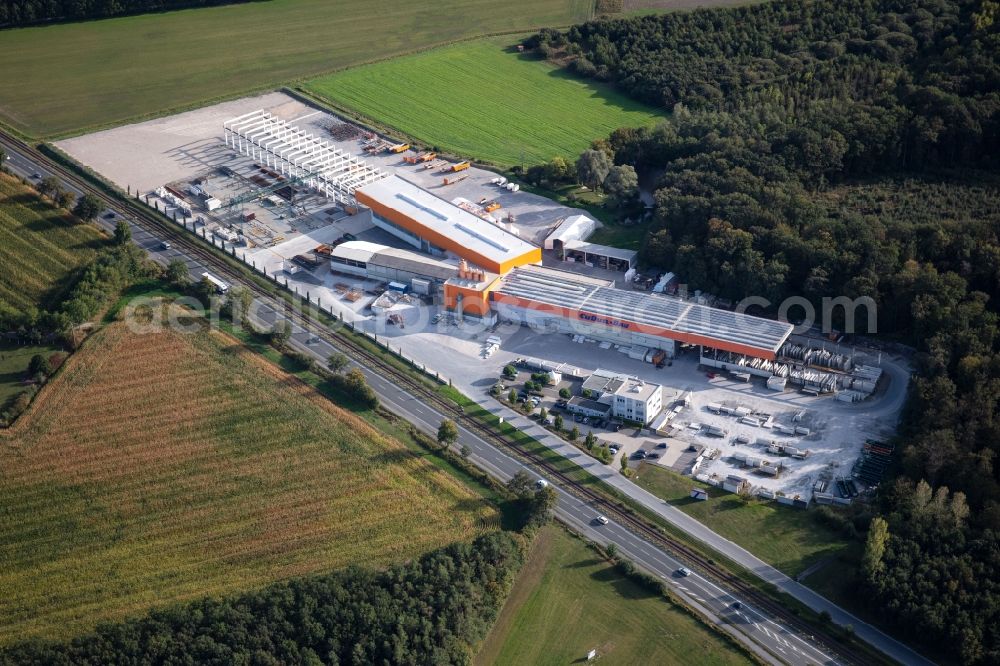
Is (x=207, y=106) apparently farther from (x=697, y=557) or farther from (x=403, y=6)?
(x=697, y=557)

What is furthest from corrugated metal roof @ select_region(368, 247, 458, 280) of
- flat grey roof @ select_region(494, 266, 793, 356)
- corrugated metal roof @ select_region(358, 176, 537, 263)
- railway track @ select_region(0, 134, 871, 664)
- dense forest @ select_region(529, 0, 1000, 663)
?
dense forest @ select_region(529, 0, 1000, 663)

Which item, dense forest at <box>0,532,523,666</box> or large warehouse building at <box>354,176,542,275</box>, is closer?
dense forest at <box>0,532,523,666</box>

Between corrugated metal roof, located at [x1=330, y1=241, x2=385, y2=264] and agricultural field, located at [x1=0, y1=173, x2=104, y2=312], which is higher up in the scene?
corrugated metal roof, located at [x1=330, y1=241, x2=385, y2=264]

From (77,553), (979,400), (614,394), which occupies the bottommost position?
(77,553)

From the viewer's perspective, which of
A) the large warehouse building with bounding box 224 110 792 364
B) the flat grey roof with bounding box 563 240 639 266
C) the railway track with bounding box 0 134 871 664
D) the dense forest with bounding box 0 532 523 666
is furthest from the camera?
the flat grey roof with bounding box 563 240 639 266

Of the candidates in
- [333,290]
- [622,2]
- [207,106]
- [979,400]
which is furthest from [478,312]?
[622,2]

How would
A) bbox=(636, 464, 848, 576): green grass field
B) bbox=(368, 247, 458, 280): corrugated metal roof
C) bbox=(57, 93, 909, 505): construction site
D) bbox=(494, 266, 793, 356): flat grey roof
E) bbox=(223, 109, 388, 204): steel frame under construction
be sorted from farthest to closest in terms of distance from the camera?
bbox=(223, 109, 388, 204): steel frame under construction, bbox=(368, 247, 458, 280): corrugated metal roof, bbox=(494, 266, 793, 356): flat grey roof, bbox=(57, 93, 909, 505): construction site, bbox=(636, 464, 848, 576): green grass field

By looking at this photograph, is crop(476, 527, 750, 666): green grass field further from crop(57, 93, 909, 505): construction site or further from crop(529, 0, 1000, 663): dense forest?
crop(57, 93, 909, 505): construction site
